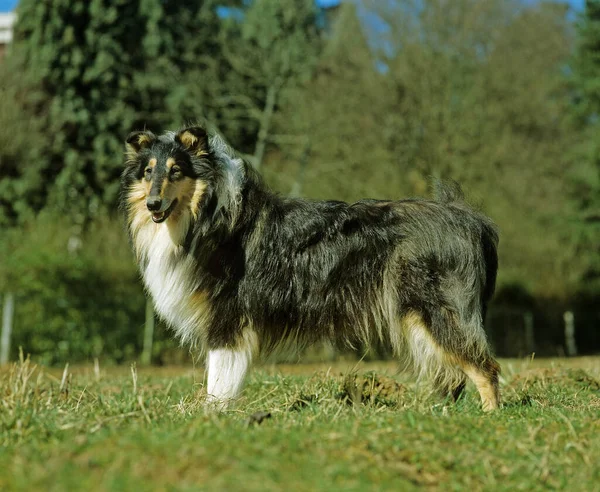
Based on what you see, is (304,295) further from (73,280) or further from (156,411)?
(73,280)

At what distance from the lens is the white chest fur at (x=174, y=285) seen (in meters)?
6.21

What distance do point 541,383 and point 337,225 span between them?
2.53 m

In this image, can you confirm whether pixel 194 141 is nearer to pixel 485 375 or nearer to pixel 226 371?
pixel 226 371

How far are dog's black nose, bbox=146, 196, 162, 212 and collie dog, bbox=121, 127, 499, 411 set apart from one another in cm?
1

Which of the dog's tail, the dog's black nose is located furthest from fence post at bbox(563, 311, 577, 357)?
the dog's black nose

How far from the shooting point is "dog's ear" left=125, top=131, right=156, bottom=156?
6.52 metres

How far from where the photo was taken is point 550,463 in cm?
407

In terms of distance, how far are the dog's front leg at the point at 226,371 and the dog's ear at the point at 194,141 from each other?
5.24 feet

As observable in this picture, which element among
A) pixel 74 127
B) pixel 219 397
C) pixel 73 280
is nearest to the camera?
pixel 219 397

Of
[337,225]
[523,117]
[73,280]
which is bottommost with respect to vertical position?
[73,280]

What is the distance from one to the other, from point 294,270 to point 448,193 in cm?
162

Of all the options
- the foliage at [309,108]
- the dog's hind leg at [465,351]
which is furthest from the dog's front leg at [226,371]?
the foliage at [309,108]

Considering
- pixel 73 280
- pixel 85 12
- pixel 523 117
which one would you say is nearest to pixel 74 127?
pixel 85 12

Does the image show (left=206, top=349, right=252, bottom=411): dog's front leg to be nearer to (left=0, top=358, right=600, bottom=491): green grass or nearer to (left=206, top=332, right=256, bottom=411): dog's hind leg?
(left=206, top=332, right=256, bottom=411): dog's hind leg
